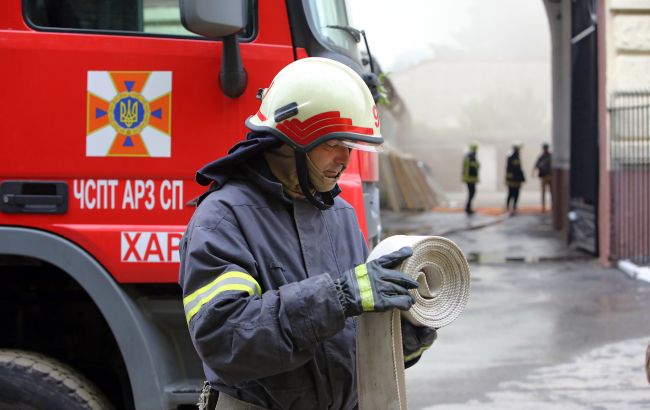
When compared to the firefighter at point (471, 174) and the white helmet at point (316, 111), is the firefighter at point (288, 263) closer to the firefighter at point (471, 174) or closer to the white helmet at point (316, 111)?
the white helmet at point (316, 111)

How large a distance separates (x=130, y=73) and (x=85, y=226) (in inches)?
24.5

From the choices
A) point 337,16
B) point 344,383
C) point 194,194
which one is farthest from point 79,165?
point 344,383

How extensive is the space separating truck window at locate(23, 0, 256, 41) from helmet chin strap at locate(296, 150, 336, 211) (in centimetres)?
130

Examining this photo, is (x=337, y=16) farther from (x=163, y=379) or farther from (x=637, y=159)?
(x=637, y=159)

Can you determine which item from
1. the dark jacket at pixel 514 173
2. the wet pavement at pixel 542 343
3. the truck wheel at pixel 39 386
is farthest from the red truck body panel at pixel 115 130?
the dark jacket at pixel 514 173

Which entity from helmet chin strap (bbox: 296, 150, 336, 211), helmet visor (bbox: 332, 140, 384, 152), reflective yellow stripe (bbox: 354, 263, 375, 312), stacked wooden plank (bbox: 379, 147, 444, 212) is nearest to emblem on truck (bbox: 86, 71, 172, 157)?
helmet chin strap (bbox: 296, 150, 336, 211)

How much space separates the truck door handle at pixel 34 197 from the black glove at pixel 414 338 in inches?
63.6

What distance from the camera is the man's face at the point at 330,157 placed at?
2.29 metres

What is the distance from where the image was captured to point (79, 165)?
134 inches

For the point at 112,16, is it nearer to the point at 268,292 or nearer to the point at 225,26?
the point at 225,26

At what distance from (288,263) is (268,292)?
0.20 meters

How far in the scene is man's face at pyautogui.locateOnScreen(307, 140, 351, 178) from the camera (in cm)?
229

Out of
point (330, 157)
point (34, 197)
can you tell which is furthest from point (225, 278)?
point (34, 197)

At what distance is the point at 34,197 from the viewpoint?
3.39 m
